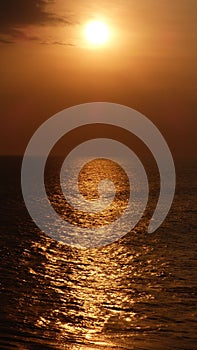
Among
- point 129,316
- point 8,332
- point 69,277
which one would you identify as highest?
point 69,277

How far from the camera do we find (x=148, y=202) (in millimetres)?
126625

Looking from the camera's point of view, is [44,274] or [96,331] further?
[44,274]

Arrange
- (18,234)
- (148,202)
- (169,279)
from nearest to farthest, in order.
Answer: (169,279) < (18,234) < (148,202)

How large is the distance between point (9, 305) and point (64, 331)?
6.67m

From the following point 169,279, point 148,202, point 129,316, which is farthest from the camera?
point 148,202

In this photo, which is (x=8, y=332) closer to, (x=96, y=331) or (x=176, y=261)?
(x=96, y=331)

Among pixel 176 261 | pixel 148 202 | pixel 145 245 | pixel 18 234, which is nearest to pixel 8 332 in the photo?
pixel 176 261

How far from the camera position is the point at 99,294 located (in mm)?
47062

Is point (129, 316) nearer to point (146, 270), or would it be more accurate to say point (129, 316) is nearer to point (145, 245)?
point (146, 270)

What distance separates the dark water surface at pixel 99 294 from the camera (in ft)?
122

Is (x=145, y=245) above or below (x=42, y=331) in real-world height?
above

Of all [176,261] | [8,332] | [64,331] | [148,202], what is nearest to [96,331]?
[64,331]

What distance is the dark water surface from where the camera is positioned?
1467 inches

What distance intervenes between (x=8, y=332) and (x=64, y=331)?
146 inches
